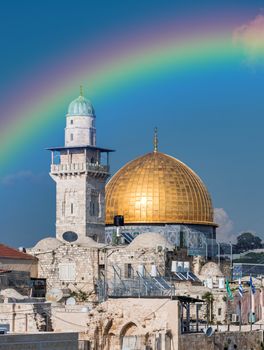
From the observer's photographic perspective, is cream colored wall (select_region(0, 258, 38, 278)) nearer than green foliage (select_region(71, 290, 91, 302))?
No

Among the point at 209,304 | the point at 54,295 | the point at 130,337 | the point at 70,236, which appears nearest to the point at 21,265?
the point at 54,295

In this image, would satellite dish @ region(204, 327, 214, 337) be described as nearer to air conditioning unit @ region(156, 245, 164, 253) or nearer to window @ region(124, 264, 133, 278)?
window @ region(124, 264, 133, 278)

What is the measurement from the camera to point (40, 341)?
140 feet

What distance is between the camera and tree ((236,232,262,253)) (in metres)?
119

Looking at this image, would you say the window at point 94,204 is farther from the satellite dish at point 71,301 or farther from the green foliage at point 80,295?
the satellite dish at point 71,301

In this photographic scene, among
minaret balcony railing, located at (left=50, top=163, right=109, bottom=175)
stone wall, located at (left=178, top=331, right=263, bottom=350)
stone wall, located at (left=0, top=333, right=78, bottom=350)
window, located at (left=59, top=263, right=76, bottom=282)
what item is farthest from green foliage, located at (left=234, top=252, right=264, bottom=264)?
stone wall, located at (left=0, top=333, right=78, bottom=350)

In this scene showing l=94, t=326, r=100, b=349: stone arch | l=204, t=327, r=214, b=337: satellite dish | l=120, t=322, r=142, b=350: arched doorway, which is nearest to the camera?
l=120, t=322, r=142, b=350: arched doorway

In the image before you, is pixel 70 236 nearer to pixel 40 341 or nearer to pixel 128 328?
pixel 128 328

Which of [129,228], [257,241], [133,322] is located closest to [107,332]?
[133,322]

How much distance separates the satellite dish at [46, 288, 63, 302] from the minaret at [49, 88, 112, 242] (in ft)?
60.7

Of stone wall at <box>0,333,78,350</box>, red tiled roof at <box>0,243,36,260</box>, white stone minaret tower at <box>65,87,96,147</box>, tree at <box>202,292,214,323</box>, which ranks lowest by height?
stone wall at <box>0,333,78,350</box>

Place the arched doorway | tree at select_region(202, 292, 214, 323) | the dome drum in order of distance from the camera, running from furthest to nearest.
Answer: the dome drum → tree at select_region(202, 292, 214, 323) → the arched doorway

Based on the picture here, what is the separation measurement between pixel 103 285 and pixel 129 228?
23.3m

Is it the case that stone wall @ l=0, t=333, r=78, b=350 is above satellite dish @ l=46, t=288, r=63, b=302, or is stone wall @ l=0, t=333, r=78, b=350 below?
below
